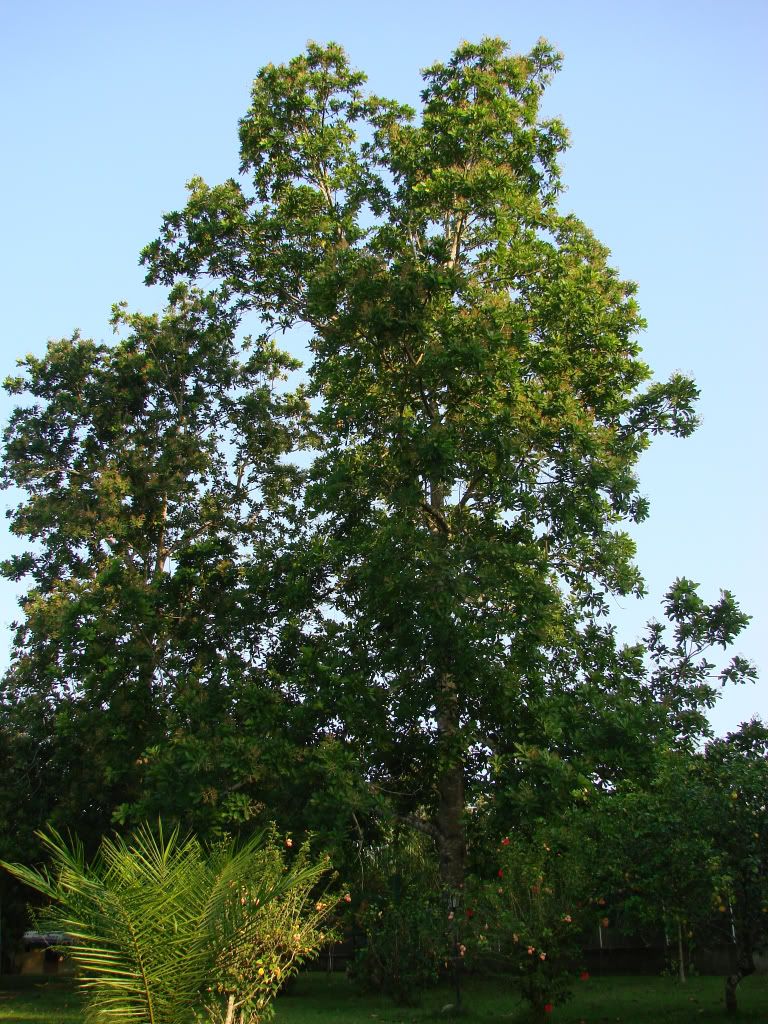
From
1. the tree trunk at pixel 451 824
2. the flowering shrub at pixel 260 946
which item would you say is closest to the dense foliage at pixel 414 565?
the tree trunk at pixel 451 824

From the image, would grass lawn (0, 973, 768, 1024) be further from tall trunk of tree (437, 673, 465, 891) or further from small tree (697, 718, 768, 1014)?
tall trunk of tree (437, 673, 465, 891)

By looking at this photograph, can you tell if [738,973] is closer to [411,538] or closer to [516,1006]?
[516,1006]

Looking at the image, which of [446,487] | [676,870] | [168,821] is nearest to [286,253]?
[446,487]

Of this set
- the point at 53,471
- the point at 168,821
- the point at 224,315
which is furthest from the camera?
the point at 53,471

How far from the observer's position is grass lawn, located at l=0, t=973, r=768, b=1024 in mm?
12445

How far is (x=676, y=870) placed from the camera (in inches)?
422

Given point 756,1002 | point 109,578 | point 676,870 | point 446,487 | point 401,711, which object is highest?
point 446,487

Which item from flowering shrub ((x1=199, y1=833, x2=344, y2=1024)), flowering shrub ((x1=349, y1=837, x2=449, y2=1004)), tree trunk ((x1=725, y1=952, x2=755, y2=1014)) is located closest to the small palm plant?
flowering shrub ((x1=199, y1=833, x2=344, y2=1024))

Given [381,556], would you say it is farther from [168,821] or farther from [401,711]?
[168,821]

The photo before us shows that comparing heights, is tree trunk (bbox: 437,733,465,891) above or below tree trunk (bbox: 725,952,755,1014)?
above

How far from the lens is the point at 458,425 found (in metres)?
15.9

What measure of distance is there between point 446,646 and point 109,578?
21.4 ft

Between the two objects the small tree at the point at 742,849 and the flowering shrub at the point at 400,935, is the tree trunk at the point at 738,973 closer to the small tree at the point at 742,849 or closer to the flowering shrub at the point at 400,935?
the small tree at the point at 742,849

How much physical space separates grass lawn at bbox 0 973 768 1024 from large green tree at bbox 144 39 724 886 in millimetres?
2145
